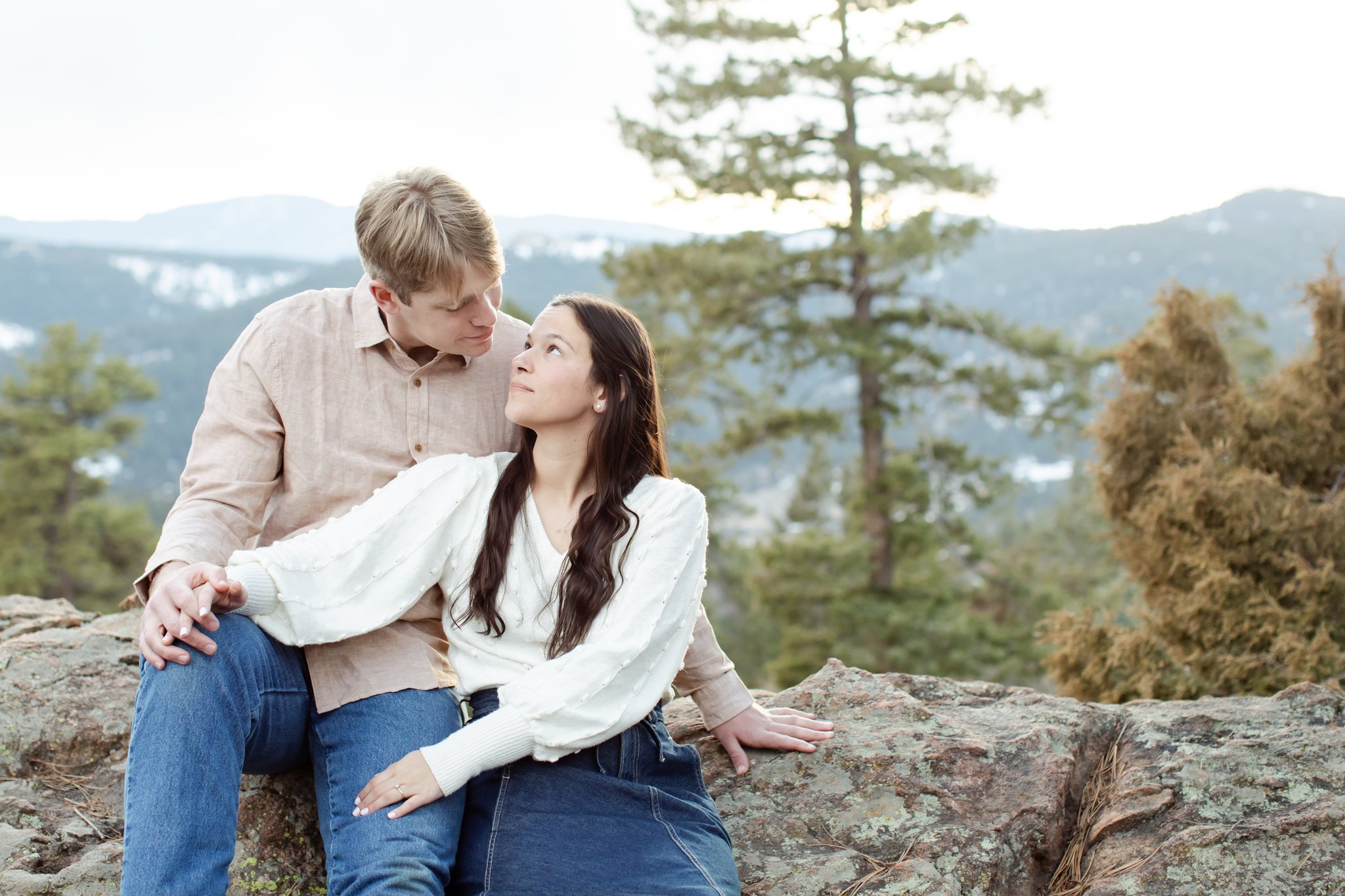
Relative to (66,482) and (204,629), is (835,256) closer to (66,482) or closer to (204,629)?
(204,629)

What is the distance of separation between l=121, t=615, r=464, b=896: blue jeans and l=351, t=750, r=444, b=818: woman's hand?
0.02m

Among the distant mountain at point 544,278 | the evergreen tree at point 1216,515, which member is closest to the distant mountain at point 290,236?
the distant mountain at point 544,278

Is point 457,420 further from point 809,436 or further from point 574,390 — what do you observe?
point 809,436

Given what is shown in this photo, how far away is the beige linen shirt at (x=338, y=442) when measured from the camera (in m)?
2.14

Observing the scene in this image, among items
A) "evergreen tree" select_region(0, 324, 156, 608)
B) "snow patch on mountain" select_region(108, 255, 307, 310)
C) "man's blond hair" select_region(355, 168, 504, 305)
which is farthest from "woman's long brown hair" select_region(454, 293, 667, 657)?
"snow patch on mountain" select_region(108, 255, 307, 310)

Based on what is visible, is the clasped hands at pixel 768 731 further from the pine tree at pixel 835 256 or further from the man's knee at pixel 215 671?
the pine tree at pixel 835 256

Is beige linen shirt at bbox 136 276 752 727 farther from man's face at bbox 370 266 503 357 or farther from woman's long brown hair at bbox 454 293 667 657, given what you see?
woman's long brown hair at bbox 454 293 667 657

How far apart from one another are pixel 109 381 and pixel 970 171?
62.3ft

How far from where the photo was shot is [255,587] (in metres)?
1.98

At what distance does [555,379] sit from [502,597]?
1.60ft

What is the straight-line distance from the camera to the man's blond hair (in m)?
2.12

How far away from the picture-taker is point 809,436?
13211mm

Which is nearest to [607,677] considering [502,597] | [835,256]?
[502,597]

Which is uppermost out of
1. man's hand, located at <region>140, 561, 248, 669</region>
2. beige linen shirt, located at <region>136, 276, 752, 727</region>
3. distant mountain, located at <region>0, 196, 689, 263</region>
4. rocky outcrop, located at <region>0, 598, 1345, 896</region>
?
distant mountain, located at <region>0, 196, 689, 263</region>
